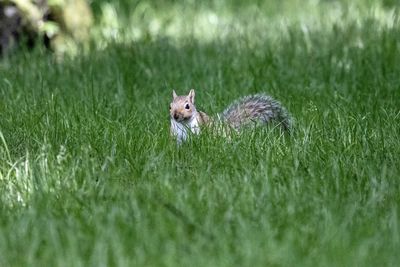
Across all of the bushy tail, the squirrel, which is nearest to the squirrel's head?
the squirrel

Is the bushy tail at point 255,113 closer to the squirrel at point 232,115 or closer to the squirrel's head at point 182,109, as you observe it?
the squirrel at point 232,115

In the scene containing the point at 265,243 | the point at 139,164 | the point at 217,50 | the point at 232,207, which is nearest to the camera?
the point at 265,243

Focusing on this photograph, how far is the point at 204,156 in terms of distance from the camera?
14.5ft

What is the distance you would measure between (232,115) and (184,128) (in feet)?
1.48

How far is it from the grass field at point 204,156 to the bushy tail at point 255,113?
16cm

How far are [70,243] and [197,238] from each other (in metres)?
0.41

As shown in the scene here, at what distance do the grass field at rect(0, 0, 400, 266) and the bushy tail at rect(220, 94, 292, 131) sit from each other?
162 mm

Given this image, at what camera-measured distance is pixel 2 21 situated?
292 inches

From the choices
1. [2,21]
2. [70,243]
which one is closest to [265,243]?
[70,243]

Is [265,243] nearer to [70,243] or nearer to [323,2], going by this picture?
[70,243]

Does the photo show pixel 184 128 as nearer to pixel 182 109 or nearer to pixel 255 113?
pixel 182 109

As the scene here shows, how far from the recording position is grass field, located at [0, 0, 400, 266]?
329cm

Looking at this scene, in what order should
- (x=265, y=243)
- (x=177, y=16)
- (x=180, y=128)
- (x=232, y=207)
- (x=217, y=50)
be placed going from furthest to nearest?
1. (x=177, y=16)
2. (x=217, y=50)
3. (x=180, y=128)
4. (x=232, y=207)
5. (x=265, y=243)

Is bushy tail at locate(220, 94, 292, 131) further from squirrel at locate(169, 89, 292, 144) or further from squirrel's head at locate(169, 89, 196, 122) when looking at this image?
squirrel's head at locate(169, 89, 196, 122)
